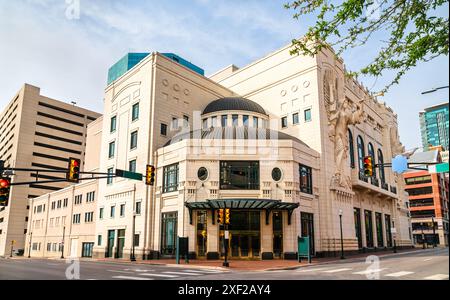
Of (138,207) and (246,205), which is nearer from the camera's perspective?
(246,205)

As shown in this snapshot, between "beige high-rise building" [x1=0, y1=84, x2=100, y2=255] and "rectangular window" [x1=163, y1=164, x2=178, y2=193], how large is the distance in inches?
2300

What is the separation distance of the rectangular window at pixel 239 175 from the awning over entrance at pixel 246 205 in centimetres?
223

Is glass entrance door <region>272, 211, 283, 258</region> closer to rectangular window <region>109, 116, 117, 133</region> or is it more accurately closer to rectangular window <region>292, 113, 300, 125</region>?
rectangular window <region>292, 113, 300, 125</region>

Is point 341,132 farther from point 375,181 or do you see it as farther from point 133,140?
Answer: point 133,140

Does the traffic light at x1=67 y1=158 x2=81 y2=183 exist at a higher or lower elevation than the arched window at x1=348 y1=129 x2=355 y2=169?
lower

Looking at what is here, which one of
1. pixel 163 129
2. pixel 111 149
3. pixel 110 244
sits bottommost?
pixel 110 244

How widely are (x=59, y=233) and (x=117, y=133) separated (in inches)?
1003

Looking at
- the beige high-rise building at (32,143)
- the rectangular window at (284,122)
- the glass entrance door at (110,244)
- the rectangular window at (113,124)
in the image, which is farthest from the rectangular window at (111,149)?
the beige high-rise building at (32,143)

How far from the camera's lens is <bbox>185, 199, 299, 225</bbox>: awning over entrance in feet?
103

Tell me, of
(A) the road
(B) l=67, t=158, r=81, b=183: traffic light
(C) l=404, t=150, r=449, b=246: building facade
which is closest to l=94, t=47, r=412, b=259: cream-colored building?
(A) the road

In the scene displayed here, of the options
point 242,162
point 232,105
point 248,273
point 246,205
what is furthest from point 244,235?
point 232,105

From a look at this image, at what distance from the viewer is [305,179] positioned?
125 ft

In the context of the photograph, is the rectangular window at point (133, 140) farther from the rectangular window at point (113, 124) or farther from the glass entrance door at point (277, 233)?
the glass entrance door at point (277, 233)

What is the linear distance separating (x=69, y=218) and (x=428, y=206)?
94.0 m
